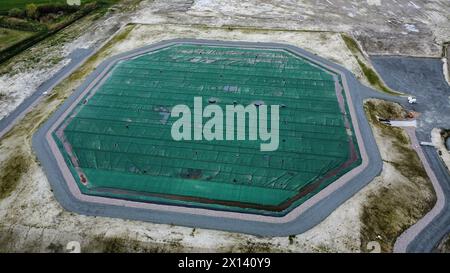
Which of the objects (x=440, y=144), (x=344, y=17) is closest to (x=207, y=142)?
(x=440, y=144)

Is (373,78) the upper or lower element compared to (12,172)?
upper

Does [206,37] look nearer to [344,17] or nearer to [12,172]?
[344,17]

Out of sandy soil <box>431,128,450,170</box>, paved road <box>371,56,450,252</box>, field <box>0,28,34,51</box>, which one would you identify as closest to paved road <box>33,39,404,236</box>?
paved road <box>371,56,450,252</box>

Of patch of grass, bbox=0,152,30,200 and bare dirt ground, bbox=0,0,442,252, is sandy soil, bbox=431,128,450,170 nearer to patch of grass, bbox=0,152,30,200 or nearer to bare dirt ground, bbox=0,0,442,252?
bare dirt ground, bbox=0,0,442,252

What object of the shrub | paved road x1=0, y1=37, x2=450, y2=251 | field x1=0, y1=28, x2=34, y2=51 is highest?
the shrub

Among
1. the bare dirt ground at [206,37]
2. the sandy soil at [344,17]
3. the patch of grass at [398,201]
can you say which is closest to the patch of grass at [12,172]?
the bare dirt ground at [206,37]

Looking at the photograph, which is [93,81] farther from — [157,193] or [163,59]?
[157,193]
